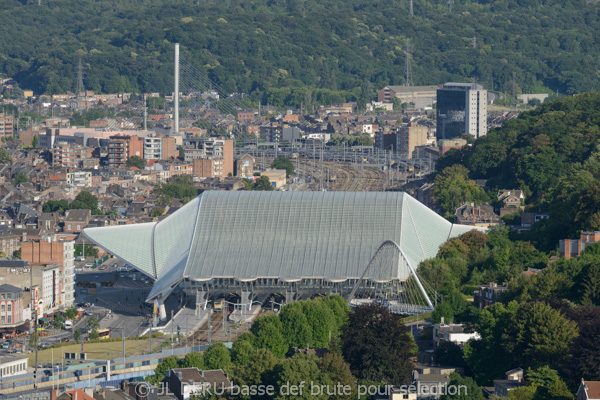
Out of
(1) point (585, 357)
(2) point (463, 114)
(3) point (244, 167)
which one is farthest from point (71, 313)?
(2) point (463, 114)

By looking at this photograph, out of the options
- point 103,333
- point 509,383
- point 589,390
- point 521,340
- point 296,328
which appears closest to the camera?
point 589,390

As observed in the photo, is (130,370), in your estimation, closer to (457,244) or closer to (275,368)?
(275,368)

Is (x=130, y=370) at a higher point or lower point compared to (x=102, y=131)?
lower

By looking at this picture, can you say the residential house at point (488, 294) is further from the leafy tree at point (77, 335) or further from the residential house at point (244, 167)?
the residential house at point (244, 167)

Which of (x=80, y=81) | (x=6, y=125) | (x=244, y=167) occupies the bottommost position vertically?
(x=244, y=167)

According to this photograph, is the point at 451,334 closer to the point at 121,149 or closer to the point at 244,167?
the point at 244,167

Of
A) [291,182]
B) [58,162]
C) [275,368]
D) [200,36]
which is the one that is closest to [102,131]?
[58,162]
